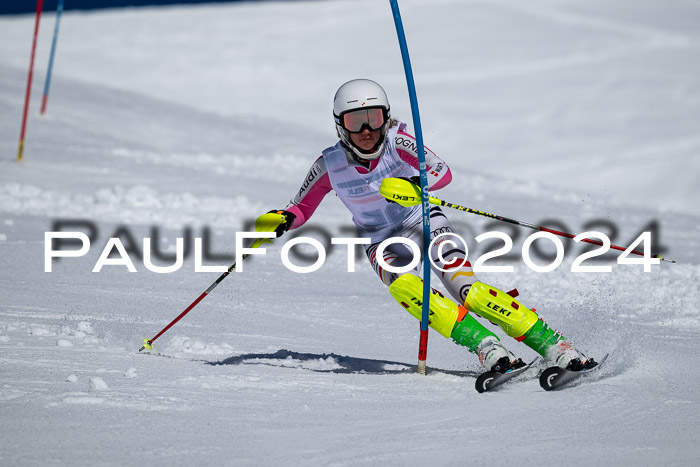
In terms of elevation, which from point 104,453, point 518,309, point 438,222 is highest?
point 438,222

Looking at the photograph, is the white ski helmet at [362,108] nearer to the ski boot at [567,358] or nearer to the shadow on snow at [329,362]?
the shadow on snow at [329,362]

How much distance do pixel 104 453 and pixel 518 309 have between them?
86.1 inches

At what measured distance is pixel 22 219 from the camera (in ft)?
32.6

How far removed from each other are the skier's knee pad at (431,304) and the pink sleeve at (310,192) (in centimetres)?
75

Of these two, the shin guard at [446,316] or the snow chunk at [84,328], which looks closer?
the shin guard at [446,316]

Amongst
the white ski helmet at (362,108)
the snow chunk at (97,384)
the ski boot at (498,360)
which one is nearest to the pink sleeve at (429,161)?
the white ski helmet at (362,108)

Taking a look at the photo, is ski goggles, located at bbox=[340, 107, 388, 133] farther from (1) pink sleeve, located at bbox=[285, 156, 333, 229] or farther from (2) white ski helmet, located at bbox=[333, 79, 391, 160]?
(1) pink sleeve, located at bbox=[285, 156, 333, 229]

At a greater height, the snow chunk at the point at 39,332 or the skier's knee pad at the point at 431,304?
the skier's knee pad at the point at 431,304

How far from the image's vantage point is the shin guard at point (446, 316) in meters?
4.44

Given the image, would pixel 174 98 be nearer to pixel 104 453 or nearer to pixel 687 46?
pixel 687 46

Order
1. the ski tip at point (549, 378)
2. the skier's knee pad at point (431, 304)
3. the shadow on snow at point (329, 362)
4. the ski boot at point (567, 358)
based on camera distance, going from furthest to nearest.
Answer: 1. the shadow on snow at point (329, 362)
2. the skier's knee pad at point (431, 304)
3. the ski boot at point (567, 358)
4. the ski tip at point (549, 378)

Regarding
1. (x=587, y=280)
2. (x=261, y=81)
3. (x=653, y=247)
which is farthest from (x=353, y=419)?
(x=261, y=81)

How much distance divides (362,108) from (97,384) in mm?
1927

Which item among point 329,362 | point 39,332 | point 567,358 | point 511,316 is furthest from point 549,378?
point 39,332
